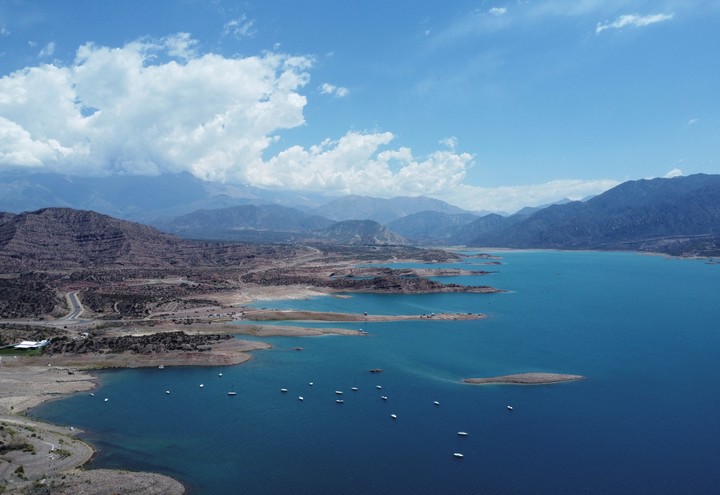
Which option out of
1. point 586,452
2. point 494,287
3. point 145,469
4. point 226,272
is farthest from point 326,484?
point 226,272

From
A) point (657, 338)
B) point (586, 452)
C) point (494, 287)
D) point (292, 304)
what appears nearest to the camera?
point (586, 452)

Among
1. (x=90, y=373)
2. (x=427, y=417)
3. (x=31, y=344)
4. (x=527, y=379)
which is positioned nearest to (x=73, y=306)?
(x=31, y=344)

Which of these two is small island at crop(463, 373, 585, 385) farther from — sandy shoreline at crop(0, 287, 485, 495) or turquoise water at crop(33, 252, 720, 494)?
sandy shoreline at crop(0, 287, 485, 495)

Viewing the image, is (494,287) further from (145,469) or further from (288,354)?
(145,469)

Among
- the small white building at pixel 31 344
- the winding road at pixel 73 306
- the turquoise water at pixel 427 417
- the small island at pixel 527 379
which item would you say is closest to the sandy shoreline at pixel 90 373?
the turquoise water at pixel 427 417

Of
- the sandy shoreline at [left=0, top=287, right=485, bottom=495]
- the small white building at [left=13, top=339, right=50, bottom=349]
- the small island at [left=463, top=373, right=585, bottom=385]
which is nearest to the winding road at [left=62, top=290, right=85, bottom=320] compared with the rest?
the sandy shoreline at [left=0, top=287, right=485, bottom=495]
